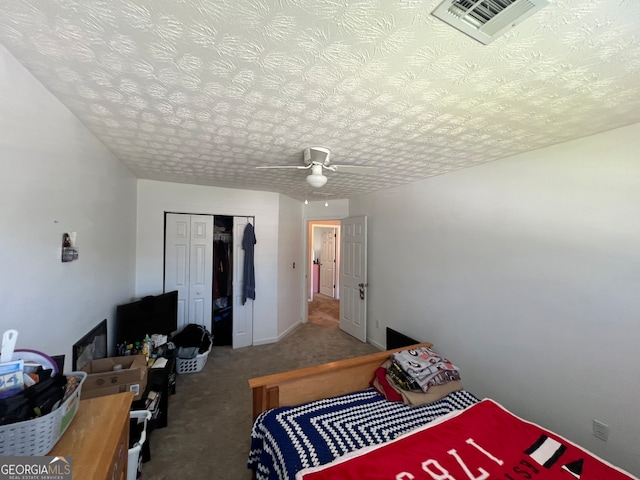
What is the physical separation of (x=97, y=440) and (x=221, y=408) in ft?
6.58

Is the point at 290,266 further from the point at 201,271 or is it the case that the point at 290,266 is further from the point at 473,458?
the point at 473,458

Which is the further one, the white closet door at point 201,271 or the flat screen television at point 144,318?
the white closet door at point 201,271

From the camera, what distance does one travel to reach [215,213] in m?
3.79

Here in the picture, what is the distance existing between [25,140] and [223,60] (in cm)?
108

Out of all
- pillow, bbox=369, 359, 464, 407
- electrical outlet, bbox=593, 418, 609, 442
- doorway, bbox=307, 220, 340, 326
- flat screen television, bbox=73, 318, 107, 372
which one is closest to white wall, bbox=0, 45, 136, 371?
flat screen television, bbox=73, 318, 107, 372

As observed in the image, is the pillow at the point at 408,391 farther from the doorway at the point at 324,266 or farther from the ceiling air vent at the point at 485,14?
the doorway at the point at 324,266

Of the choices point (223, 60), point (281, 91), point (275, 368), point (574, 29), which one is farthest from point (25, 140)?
point (275, 368)

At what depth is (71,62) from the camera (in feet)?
3.78

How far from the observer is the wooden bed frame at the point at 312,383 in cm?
181

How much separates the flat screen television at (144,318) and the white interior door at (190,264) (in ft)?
1.56

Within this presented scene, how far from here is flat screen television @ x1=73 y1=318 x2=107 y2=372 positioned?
6.14ft

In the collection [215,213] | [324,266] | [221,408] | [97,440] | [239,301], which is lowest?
[221,408]

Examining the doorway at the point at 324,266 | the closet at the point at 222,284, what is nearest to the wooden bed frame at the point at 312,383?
the closet at the point at 222,284

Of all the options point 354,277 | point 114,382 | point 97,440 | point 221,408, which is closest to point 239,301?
point 221,408
